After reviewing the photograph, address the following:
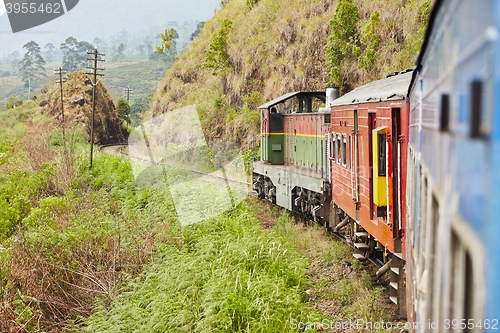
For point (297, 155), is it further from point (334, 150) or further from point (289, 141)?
point (334, 150)

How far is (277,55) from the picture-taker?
3153 centimetres

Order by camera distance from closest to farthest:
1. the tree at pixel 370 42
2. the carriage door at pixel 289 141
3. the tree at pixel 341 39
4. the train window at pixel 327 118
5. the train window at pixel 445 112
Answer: the train window at pixel 445 112 → the train window at pixel 327 118 → the carriage door at pixel 289 141 → the tree at pixel 370 42 → the tree at pixel 341 39

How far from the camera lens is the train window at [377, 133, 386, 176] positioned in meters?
7.10

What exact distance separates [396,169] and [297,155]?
9.52 metres

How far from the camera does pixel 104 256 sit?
1231 centimetres

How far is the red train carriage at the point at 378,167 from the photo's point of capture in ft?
21.7

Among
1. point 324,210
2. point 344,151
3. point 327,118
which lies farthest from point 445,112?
point 327,118

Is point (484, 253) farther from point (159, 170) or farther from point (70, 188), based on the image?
point (159, 170)

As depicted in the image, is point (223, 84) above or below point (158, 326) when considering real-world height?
above

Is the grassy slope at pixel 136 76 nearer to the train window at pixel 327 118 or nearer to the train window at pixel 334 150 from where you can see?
the train window at pixel 327 118

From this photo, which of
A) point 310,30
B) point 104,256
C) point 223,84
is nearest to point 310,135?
point 104,256

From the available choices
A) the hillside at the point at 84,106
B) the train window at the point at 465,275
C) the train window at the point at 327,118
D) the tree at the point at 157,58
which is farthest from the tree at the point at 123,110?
the train window at the point at 465,275

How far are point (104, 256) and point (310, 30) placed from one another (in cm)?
2029

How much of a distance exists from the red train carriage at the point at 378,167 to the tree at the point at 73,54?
342 ft
